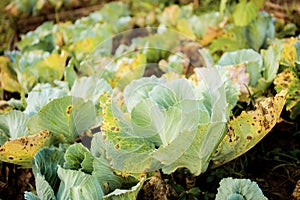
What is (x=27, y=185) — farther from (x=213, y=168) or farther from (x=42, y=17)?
(x=42, y=17)

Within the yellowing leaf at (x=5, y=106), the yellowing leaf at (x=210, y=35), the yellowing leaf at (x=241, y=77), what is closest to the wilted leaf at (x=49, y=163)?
the yellowing leaf at (x=5, y=106)

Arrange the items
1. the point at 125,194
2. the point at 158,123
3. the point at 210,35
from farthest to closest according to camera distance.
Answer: the point at 210,35 → the point at 158,123 → the point at 125,194

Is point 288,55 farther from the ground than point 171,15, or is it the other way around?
point 288,55

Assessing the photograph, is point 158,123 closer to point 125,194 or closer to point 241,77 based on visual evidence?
point 125,194

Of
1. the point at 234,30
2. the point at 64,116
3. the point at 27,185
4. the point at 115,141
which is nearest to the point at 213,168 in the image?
the point at 115,141

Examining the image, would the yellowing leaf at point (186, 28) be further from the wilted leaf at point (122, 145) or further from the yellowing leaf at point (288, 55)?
the wilted leaf at point (122, 145)

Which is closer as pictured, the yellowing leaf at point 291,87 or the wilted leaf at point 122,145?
the wilted leaf at point 122,145

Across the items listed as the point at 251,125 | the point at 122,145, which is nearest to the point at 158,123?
the point at 122,145
